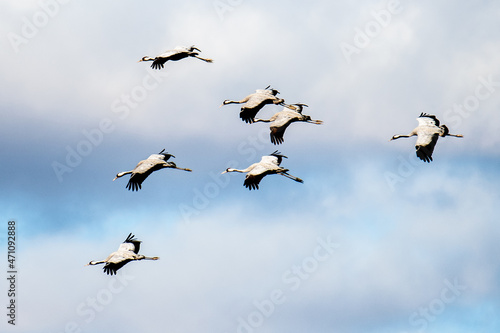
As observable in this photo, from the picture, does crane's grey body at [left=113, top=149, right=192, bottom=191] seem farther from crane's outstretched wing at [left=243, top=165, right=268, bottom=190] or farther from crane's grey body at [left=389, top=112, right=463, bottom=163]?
crane's grey body at [left=389, top=112, right=463, bottom=163]

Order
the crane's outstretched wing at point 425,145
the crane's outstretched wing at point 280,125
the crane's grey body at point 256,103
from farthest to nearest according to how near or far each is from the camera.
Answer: the crane's grey body at point 256,103, the crane's outstretched wing at point 280,125, the crane's outstretched wing at point 425,145

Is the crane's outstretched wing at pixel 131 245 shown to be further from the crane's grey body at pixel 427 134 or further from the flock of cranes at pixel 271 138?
the crane's grey body at pixel 427 134

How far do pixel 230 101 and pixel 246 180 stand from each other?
12.0m

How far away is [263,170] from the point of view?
75000mm

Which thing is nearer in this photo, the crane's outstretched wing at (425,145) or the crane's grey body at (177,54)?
the crane's outstretched wing at (425,145)

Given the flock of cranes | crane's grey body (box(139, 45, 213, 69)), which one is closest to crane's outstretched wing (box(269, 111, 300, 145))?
the flock of cranes

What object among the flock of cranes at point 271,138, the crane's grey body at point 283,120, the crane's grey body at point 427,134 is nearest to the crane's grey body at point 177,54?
the flock of cranes at point 271,138

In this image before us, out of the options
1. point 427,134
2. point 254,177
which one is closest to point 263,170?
point 254,177

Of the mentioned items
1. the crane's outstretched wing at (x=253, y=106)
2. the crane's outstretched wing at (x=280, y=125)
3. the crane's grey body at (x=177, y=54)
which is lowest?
the crane's outstretched wing at (x=280, y=125)

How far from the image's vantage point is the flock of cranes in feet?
241

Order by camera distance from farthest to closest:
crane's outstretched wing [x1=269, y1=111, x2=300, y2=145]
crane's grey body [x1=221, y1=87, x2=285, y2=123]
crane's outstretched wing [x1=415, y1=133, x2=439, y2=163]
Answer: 1. crane's grey body [x1=221, y1=87, x2=285, y2=123]
2. crane's outstretched wing [x1=269, y1=111, x2=300, y2=145]
3. crane's outstretched wing [x1=415, y1=133, x2=439, y2=163]

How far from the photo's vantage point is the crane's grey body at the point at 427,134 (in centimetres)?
7175

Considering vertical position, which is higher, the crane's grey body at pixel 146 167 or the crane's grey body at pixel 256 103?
the crane's grey body at pixel 256 103

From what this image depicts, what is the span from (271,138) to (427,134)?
8.39 m
